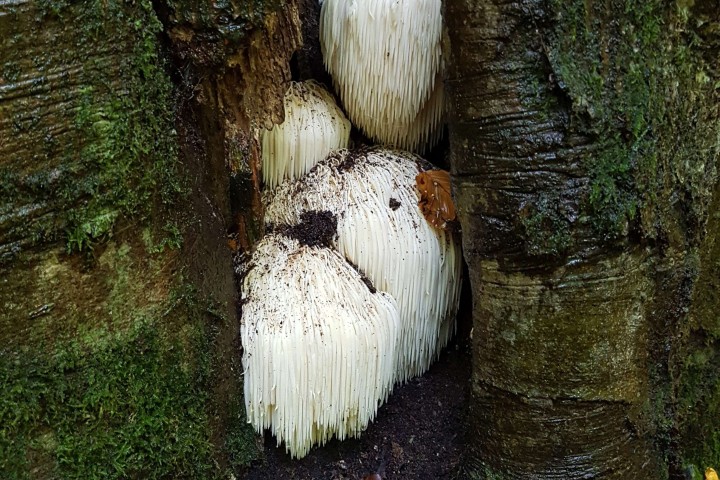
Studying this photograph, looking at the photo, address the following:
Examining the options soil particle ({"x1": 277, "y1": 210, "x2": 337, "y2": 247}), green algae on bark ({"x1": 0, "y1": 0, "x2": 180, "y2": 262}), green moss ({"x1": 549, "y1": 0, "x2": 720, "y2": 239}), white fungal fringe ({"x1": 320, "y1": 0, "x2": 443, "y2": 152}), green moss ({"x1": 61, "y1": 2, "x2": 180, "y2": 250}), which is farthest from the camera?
soil particle ({"x1": 277, "y1": 210, "x2": 337, "y2": 247})

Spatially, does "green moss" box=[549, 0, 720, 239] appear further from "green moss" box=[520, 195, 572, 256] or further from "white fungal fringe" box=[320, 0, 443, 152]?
"white fungal fringe" box=[320, 0, 443, 152]

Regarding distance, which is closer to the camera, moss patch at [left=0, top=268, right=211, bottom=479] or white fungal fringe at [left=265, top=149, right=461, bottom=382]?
moss patch at [left=0, top=268, right=211, bottom=479]

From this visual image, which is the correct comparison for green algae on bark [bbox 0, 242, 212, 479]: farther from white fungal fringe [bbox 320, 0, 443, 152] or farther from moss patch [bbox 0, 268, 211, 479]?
white fungal fringe [bbox 320, 0, 443, 152]

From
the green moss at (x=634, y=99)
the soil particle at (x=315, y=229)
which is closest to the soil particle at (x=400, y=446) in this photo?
the soil particle at (x=315, y=229)

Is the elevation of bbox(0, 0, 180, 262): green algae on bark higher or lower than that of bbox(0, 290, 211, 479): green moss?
higher

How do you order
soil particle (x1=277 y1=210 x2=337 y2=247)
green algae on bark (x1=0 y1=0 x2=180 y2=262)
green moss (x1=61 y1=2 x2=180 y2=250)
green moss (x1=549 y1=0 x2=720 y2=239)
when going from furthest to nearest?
1. soil particle (x1=277 y1=210 x2=337 y2=247)
2. green moss (x1=549 y1=0 x2=720 y2=239)
3. green moss (x1=61 y1=2 x2=180 y2=250)
4. green algae on bark (x1=0 y1=0 x2=180 y2=262)

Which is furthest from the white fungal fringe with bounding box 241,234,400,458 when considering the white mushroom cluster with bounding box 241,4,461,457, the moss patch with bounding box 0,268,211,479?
the moss patch with bounding box 0,268,211,479

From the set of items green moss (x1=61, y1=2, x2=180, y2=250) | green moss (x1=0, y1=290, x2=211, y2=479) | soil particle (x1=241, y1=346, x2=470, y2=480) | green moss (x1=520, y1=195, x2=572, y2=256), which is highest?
green moss (x1=61, y1=2, x2=180, y2=250)

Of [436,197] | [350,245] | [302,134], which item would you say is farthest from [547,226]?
[302,134]
